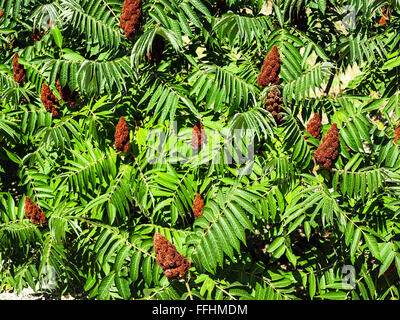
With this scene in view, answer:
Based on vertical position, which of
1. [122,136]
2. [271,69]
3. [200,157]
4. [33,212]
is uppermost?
[271,69]

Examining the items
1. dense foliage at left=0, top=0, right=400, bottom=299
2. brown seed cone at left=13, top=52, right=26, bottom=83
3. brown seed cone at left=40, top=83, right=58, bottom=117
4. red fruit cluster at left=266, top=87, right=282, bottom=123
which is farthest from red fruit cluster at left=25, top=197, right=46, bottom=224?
red fruit cluster at left=266, top=87, right=282, bottom=123

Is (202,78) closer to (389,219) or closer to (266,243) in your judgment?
(389,219)

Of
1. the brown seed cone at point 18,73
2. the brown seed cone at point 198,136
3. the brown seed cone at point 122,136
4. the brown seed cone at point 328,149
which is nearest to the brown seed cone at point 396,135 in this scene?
the brown seed cone at point 328,149

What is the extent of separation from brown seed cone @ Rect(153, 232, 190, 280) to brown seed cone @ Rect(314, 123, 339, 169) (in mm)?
1265

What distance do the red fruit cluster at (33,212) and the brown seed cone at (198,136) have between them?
145 centimetres

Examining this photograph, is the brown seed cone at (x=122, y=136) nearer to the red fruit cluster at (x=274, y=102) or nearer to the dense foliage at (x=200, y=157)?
the dense foliage at (x=200, y=157)

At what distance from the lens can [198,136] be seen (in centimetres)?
359

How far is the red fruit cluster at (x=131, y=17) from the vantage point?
11.4 feet

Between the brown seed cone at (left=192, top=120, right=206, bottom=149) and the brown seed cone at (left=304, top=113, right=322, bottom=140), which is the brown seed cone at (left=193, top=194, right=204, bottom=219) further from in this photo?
the brown seed cone at (left=304, top=113, right=322, bottom=140)

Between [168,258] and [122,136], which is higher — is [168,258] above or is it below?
below

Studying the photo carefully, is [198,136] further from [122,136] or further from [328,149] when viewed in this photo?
[328,149]

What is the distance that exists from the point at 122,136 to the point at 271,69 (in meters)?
1.26

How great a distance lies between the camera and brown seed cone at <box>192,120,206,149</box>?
11.7ft

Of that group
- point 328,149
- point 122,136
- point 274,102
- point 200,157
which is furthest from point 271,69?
point 122,136
